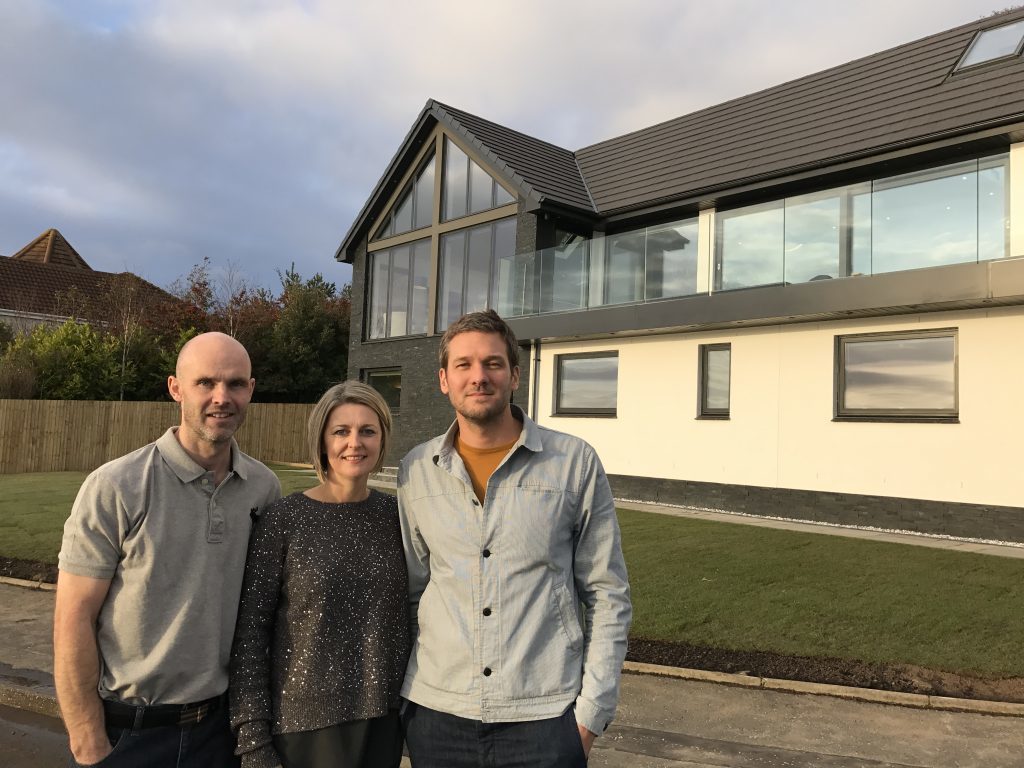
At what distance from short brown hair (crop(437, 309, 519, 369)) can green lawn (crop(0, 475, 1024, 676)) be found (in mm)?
3906

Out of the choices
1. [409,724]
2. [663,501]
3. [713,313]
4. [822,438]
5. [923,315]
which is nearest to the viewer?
[409,724]

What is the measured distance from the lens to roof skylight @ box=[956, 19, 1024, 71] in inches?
468

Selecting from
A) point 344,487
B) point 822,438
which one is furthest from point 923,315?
point 344,487

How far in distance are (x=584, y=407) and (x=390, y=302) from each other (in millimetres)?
7236

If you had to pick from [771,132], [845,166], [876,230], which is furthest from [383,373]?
[876,230]

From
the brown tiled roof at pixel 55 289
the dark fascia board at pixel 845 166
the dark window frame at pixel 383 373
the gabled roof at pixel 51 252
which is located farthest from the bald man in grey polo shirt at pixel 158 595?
the gabled roof at pixel 51 252

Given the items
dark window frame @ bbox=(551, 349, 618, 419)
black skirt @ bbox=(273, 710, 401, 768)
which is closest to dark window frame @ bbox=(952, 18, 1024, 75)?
dark window frame @ bbox=(551, 349, 618, 419)

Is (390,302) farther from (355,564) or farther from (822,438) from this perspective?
(355,564)

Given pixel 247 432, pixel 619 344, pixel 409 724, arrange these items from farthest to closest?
1. pixel 247 432
2. pixel 619 344
3. pixel 409 724

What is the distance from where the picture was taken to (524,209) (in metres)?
16.5

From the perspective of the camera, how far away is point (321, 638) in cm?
212

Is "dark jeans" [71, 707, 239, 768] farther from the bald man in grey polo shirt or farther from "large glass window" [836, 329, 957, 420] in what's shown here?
"large glass window" [836, 329, 957, 420]

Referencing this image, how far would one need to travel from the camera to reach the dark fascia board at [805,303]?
9.98m

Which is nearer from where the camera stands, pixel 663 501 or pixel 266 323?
pixel 663 501
